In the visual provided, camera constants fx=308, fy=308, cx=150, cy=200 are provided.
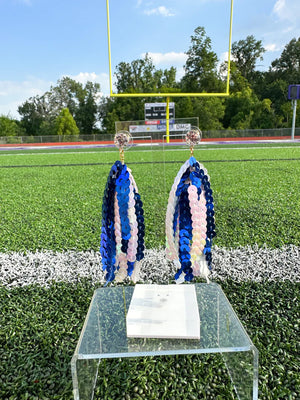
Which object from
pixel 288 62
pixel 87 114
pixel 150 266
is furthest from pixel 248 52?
pixel 150 266

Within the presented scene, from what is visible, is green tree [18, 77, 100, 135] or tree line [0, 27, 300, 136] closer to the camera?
tree line [0, 27, 300, 136]

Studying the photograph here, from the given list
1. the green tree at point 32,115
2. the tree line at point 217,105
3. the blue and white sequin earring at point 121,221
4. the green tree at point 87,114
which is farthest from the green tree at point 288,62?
the blue and white sequin earring at point 121,221

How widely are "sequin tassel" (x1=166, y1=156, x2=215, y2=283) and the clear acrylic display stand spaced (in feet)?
0.60

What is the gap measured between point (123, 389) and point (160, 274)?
90cm

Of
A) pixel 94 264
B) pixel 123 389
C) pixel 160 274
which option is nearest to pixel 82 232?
pixel 94 264

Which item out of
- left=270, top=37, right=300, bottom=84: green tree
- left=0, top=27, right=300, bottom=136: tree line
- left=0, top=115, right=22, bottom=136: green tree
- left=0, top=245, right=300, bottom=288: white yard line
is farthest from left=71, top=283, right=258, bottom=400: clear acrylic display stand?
left=270, top=37, right=300, bottom=84: green tree

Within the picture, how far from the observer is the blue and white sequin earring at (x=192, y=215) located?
114cm

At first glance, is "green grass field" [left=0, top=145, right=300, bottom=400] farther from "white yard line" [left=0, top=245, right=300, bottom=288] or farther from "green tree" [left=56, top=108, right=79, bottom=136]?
"green tree" [left=56, top=108, right=79, bottom=136]

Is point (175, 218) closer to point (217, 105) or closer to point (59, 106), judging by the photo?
point (217, 105)

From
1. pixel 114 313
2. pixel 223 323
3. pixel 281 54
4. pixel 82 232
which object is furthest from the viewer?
pixel 281 54

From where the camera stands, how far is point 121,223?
1169 millimetres

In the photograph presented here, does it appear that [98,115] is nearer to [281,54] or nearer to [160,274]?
[281,54]

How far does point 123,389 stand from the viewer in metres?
1.13

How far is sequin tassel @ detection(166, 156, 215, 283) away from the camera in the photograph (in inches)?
44.8
